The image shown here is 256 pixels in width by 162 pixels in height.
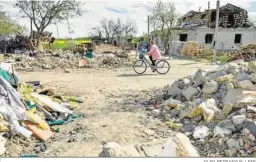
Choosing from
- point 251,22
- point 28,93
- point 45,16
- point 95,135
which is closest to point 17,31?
point 45,16

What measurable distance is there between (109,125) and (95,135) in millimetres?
507

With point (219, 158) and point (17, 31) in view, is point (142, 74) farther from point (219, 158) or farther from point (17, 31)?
point (17, 31)

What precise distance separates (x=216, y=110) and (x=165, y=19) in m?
20.4

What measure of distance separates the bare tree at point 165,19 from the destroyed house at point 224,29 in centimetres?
224

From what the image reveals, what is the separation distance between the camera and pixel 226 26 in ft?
92.0

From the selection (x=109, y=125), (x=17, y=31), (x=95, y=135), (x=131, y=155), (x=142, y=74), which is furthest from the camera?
(x=17, y=31)

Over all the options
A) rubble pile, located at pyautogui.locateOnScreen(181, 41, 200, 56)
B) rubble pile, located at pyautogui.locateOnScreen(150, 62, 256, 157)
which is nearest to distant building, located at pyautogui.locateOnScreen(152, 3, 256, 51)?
rubble pile, located at pyautogui.locateOnScreen(181, 41, 200, 56)

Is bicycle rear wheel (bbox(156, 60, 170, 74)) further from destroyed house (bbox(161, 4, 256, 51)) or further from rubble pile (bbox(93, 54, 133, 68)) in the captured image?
destroyed house (bbox(161, 4, 256, 51))

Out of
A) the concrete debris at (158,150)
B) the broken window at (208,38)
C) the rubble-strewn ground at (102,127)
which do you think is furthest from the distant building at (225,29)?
the concrete debris at (158,150)

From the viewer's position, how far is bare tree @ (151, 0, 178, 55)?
25031mm

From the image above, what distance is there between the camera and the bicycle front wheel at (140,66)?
12.3 metres

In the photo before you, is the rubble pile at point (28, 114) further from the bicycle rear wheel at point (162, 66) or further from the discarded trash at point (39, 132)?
the bicycle rear wheel at point (162, 66)

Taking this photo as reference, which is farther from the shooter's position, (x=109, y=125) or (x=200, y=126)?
(x=109, y=125)

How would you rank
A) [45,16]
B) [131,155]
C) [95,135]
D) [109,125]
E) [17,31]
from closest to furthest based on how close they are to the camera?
[131,155] < [95,135] < [109,125] < [45,16] < [17,31]
